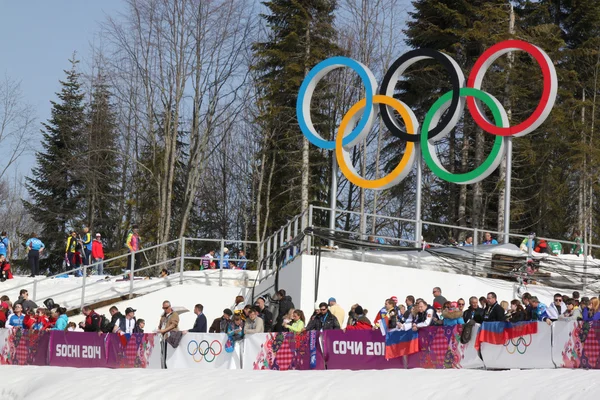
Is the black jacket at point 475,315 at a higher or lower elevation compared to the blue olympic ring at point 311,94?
lower

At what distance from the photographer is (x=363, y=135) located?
27.4 metres

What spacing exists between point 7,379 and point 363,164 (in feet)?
76.0

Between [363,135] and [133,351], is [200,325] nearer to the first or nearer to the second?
[133,351]

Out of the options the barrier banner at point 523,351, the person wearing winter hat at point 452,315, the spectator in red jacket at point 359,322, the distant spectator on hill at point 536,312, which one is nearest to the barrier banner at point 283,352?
the spectator in red jacket at point 359,322

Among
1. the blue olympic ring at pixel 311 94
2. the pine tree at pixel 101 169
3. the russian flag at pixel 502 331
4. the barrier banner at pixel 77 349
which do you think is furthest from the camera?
the pine tree at pixel 101 169

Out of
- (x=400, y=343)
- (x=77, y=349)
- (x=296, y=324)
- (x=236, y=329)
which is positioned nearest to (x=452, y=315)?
(x=400, y=343)

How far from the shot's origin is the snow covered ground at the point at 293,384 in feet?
49.3

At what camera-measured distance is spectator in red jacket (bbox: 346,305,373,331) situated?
763 inches

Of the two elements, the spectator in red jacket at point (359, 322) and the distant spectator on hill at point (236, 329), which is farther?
the distant spectator on hill at point (236, 329)

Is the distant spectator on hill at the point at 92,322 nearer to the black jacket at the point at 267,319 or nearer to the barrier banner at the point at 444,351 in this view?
the black jacket at the point at 267,319

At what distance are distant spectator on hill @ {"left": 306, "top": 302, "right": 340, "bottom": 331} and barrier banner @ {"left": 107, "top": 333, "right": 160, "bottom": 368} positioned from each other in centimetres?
350

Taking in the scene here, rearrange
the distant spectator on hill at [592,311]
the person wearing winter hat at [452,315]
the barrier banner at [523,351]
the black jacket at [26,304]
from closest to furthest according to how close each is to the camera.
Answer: the barrier banner at [523,351] → the distant spectator on hill at [592,311] → the person wearing winter hat at [452,315] → the black jacket at [26,304]

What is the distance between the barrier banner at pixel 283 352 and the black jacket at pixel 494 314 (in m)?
3.11

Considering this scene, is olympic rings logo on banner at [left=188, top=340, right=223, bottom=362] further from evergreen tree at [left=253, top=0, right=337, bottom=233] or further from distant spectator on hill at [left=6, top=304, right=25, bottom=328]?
evergreen tree at [left=253, top=0, right=337, bottom=233]
